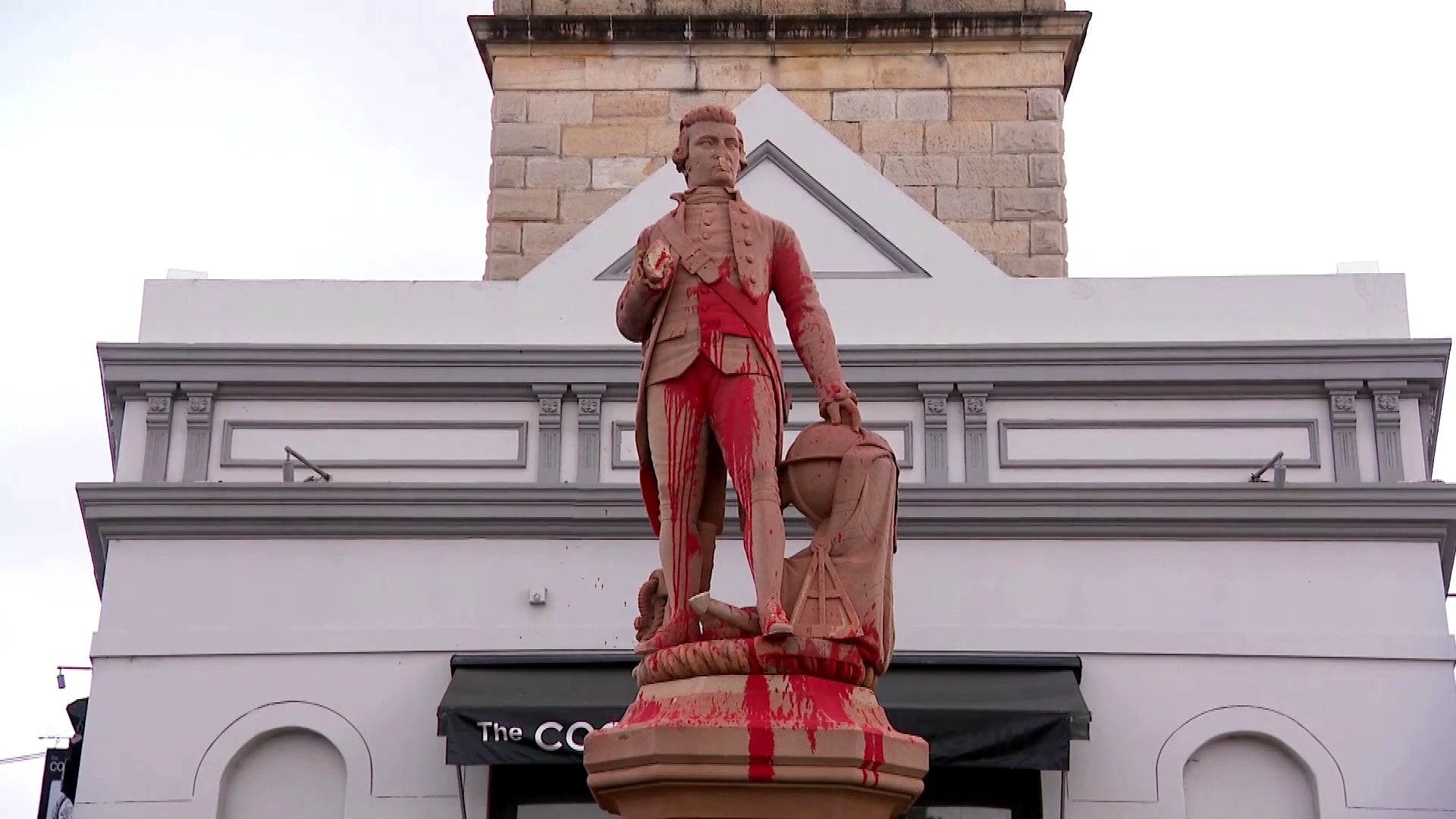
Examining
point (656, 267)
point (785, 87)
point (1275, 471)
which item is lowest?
point (656, 267)

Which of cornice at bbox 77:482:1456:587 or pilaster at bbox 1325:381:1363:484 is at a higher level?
pilaster at bbox 1325:381:1363:484

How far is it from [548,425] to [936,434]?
2431mm

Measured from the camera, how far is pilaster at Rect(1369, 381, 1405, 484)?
467 inches

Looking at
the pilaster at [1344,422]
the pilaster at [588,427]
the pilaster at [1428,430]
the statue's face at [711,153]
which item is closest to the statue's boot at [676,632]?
the statue's face at [711,153]

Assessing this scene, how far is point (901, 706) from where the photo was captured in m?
11.0

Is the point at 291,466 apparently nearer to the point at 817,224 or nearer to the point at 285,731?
the point at 285,731

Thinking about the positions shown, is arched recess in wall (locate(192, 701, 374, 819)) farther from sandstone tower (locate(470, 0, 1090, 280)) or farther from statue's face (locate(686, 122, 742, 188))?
statue's face (locate(686, 122, 742, 188))

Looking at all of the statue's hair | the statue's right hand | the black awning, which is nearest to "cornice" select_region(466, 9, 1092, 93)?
the black awning

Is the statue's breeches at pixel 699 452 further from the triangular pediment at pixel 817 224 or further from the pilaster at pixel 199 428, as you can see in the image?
the pilaster at pixel 199 428

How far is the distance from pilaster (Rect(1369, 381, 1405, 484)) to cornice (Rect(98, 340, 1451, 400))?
0.68ft

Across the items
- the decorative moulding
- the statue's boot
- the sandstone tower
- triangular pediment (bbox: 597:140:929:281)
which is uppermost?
the sandstone tower

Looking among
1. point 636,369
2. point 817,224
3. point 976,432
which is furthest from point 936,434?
point 636,369

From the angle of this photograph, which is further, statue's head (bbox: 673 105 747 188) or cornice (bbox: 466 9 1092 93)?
cornice (bbox: 466 9 1092 93)

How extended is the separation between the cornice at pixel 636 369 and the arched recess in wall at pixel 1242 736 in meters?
2.03
